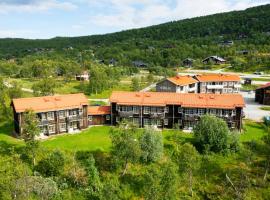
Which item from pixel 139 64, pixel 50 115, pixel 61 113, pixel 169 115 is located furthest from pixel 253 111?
pixel 139 64

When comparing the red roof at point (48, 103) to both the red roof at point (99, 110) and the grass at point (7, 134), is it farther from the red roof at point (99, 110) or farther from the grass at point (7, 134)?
the grass at point (7, 134)

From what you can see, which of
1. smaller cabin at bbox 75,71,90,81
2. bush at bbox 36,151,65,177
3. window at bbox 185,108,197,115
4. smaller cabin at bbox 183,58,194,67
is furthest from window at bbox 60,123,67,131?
smaller cabin at bbox 183,58,194,67

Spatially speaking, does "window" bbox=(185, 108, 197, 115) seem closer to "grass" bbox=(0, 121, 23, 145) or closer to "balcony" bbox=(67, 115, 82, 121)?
"balcony" bbox=(67, 115, 82, 121)

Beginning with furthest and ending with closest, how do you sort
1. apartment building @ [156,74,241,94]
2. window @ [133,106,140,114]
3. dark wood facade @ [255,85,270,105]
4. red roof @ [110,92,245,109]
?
apartment building @ [156,74,241,94] < dark wood facade @ [255,85,270,105] < window @ [133,106,140,114] < red roof @ [110,92,245,109]

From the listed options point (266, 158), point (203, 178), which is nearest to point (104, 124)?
point (203, 178)

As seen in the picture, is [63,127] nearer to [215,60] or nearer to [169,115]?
[169,115]

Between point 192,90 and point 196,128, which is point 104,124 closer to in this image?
point 196,128

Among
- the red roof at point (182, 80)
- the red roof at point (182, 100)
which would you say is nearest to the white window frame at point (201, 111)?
the red roof at point (182, 100)
